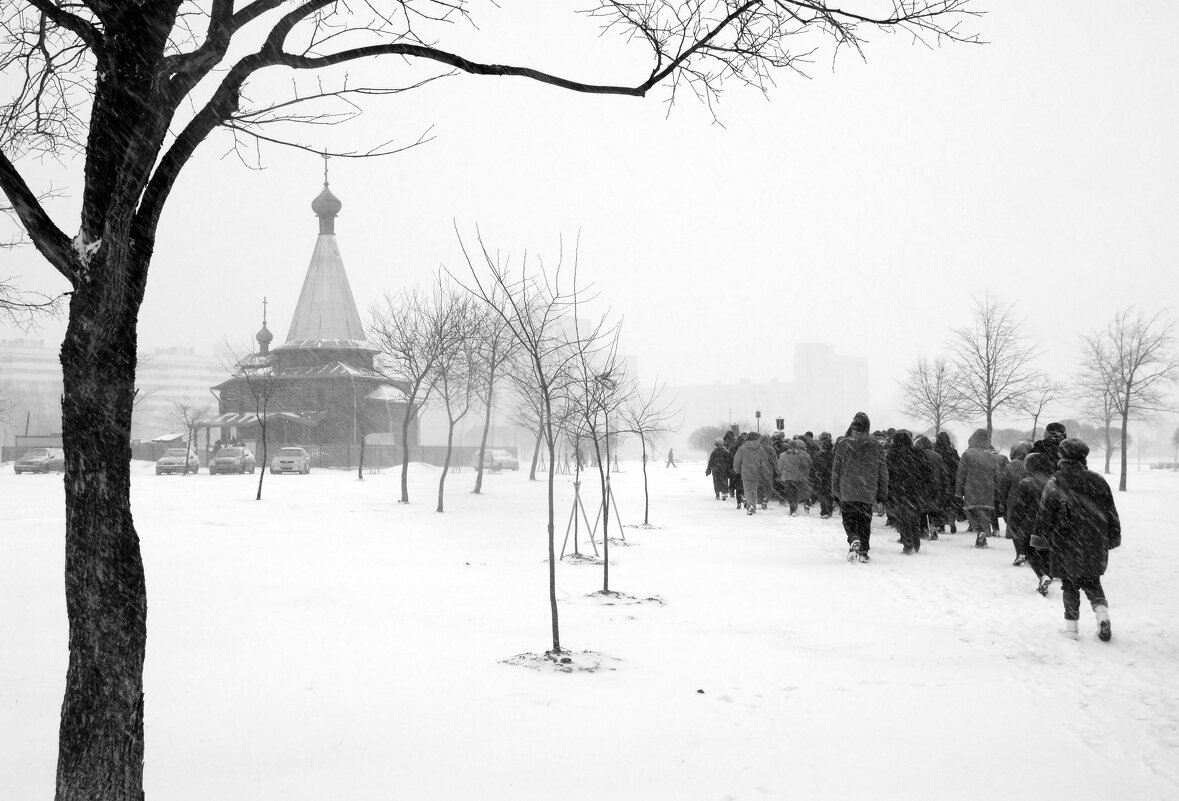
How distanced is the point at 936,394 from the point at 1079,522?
1269 inches

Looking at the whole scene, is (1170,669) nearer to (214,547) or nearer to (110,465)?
(110,465)

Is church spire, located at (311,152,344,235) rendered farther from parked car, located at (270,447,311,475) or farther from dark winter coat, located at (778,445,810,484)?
dark winter coat, located at (778,445,810,484)

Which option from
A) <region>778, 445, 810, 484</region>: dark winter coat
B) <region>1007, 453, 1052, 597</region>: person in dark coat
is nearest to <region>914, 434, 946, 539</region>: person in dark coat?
<region>1007, 453, 1052, 597</region>: person in dark coat

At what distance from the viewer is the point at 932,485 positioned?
1436cm

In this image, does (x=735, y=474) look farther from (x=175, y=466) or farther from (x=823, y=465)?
(x=175, y=466)

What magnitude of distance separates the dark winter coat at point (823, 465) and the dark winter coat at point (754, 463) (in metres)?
1.51

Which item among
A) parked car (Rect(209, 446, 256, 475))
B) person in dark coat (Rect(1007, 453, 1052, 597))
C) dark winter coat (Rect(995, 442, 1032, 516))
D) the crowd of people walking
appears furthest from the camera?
parked car (Rect(209, 446, 256, 475))

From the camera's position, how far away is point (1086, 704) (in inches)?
233

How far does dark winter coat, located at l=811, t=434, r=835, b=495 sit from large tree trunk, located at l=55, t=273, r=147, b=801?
1692cm

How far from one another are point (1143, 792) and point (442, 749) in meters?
3.48

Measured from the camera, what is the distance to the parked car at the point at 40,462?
43.4 metres

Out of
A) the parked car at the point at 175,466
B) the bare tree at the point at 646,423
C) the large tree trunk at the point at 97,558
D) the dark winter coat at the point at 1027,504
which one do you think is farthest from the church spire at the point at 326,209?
the large tree trunk at the point at 97,558

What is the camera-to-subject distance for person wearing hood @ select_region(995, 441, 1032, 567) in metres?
11.9

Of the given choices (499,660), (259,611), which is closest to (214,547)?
(259,611)
